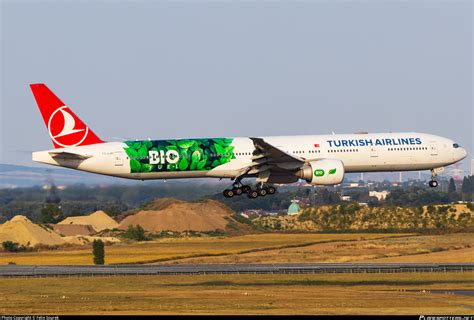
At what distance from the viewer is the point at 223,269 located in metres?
73.4

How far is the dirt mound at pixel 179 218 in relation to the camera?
104256 mm

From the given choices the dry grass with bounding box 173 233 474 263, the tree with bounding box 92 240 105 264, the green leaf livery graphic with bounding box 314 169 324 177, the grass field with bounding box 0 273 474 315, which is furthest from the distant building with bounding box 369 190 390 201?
the grass field with bounding box 0 273 474 315

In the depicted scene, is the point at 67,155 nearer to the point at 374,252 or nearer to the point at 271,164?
the point at 271,164

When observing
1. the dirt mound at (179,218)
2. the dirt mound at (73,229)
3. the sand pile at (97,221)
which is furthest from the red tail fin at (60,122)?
the sand pile at (97,221)

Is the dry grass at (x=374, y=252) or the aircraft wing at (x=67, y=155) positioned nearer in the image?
the aircraft wing at (x=67, y=155)

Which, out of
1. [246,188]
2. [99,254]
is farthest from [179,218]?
[246,188]

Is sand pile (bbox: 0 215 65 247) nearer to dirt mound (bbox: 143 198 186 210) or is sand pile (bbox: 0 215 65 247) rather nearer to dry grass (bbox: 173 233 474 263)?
dirt mound (bbox: 143 198 186 210)

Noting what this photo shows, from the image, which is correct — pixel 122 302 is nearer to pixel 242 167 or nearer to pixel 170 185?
pixel 242 167

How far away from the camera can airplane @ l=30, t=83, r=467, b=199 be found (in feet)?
253

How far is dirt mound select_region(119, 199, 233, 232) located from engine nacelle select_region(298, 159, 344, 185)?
27.4 metres

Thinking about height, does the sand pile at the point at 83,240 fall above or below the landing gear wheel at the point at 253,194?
below

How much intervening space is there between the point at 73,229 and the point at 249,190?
3290cm

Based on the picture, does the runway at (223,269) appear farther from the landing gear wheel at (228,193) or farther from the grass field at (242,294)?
the landing gear wheel at (228,193)

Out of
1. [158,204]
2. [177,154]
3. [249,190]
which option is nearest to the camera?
[177,154]
